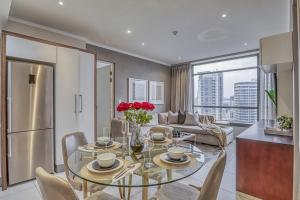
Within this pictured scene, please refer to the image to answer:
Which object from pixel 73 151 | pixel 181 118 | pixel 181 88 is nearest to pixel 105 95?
pixel 181 118

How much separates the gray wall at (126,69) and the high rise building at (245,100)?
254 centimetres

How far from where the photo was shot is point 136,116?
5.35ft

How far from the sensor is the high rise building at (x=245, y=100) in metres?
5.16

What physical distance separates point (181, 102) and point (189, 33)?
315 cm

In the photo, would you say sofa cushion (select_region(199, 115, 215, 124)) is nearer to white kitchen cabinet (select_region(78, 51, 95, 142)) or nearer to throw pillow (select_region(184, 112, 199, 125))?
throw pillow (select_region(184, 112, 199, 125))

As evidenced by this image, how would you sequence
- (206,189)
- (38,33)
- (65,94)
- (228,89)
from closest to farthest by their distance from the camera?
(206,189) < (65,94) < (38,33) < (228,89)

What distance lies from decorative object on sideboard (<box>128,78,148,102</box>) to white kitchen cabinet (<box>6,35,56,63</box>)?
8.36ft

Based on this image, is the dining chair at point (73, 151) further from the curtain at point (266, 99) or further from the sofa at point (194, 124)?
the curtain at point (266, 99)

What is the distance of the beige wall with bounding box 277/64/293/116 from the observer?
2.98 metres

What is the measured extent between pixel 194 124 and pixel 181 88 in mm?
1697

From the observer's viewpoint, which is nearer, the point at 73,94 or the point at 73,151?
the point at 73,151

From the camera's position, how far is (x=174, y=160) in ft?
4.75

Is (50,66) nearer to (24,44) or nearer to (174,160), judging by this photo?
(24,44)

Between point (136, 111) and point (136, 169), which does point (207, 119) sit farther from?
point (136, 169)
